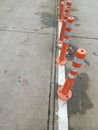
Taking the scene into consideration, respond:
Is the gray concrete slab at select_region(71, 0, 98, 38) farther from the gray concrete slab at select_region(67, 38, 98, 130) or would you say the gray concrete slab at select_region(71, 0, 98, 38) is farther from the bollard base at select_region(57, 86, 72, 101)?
the bollard base at select_region(57, 86, 72, 101)

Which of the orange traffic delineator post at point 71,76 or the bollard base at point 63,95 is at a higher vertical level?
the orange traffic delineator post at point 71,76

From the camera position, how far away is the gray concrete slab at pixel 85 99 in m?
3.48

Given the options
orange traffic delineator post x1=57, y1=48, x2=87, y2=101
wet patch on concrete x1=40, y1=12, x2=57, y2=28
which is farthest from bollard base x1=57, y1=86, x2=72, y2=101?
wet patch on concrete x1=40, y1=12, x2=57, y2=28

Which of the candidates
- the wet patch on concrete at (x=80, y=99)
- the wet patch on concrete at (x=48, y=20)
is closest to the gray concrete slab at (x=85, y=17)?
the wet patch on concrete at (x=48, y=20)

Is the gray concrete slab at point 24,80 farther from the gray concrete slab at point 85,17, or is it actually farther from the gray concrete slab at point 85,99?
the gray concrete slab at point 85,17

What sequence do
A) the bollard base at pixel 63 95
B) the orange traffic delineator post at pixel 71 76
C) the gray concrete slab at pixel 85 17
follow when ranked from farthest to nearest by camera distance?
the gray concrete slab at pixel 85 17, the bollard base at pixel 63 95, the orange traffic delineator post at pixel 71 76

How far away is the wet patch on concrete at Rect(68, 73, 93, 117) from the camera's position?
3.71 meters

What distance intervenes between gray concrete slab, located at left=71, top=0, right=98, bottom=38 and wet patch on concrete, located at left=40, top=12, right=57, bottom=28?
2.60 feet

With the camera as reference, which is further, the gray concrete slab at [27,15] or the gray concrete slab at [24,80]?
the gray concrete slab at [27,15]

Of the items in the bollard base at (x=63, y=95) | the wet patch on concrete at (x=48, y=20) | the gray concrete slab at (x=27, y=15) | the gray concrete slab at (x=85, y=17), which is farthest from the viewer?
the wet patch on concrete at (x=48, y=20)

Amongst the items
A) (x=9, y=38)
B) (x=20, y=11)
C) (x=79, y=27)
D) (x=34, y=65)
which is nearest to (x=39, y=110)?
(x=34, y=65)

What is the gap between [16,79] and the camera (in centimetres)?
421

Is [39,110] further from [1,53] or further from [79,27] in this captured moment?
[79,27]

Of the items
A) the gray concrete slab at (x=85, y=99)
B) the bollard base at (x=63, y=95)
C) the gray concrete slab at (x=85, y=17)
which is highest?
the gray concrete slab at (x=85, y=17)
